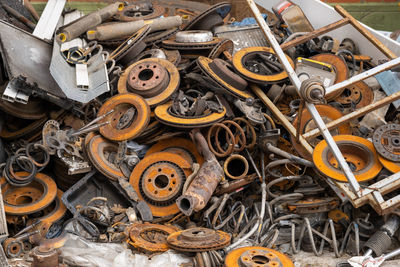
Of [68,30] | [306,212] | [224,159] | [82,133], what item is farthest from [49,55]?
[306,212]

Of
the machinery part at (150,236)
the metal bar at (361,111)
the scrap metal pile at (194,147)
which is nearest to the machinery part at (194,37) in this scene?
the scrap metal pile at (194,147)

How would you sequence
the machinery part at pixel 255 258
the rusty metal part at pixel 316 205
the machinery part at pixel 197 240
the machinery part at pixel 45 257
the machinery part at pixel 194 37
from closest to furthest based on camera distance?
the machinery part at pixel 45 257, the machinery part at pixel 255 258, the machinery part at pixel 197 240, the rusty metal part at pixel 316 205, the machinery part at pixel 194 37

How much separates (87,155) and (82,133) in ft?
0.96

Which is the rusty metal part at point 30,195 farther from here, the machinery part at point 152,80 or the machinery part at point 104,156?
the machinery part at point 152,80

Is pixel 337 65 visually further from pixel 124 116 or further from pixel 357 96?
pixel 124 116

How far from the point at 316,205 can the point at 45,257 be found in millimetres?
2513

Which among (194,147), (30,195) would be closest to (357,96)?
(194,147)

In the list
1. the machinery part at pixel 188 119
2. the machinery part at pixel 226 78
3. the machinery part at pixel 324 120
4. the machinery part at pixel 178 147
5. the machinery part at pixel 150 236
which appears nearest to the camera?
the machinery part at pixel 150 236

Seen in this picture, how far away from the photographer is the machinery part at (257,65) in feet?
19.5

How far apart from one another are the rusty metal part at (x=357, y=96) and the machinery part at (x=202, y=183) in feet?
5.75

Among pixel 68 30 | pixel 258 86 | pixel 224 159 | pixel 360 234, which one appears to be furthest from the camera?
pixel 68 30

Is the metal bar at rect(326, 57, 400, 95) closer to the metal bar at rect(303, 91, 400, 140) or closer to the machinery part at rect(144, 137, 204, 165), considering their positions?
the metal bar at rect(303, 91, 400, 140)

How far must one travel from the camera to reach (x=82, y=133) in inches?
217

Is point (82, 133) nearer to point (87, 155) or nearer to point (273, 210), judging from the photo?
point (87, 155)
